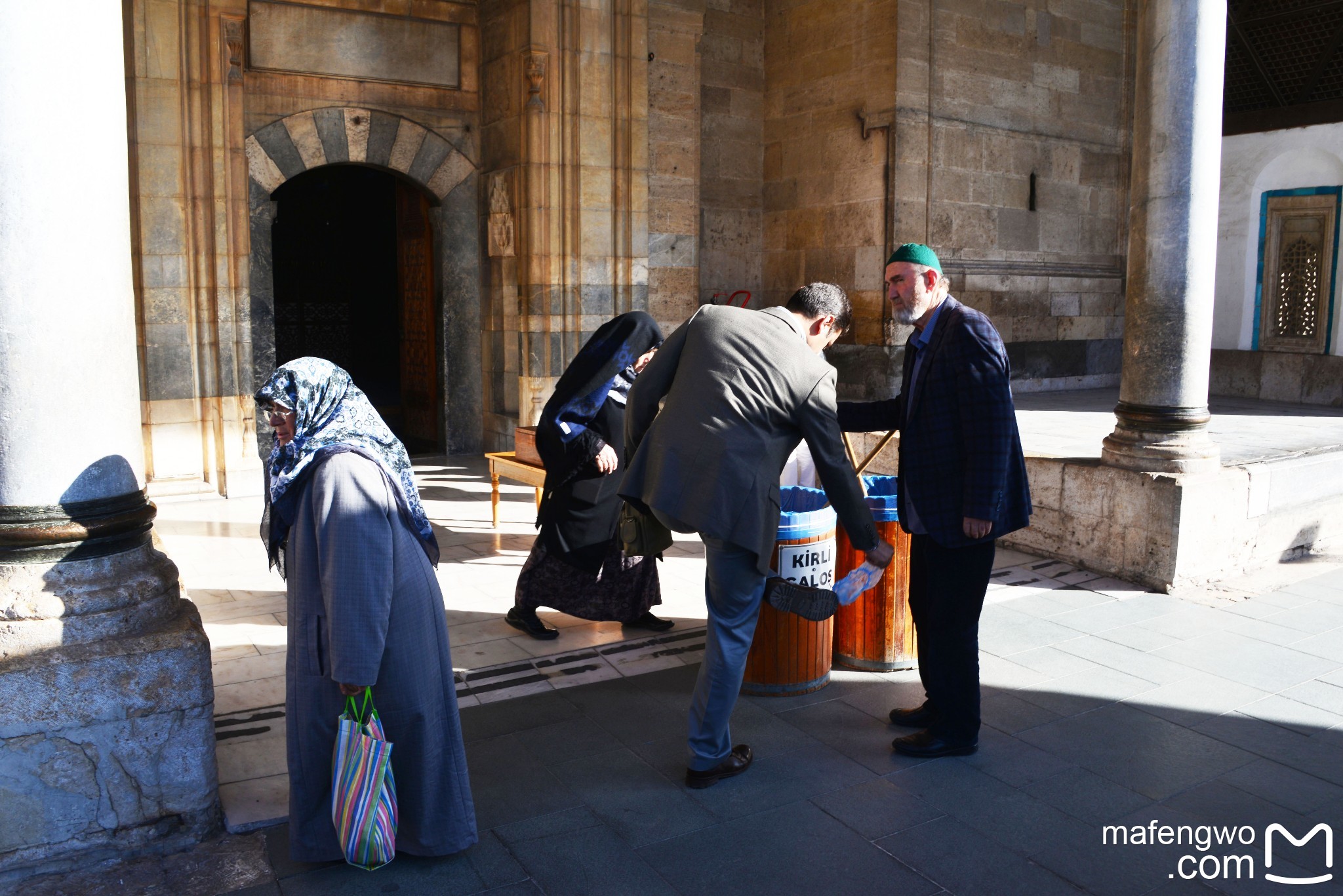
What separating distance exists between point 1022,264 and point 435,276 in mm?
6319

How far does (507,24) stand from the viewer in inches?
369

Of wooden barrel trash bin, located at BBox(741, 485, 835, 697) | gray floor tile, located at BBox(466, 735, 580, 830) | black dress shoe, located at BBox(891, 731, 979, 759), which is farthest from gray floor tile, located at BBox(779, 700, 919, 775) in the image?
gray floor tile, located at BBox(466, 735, 580, 830)

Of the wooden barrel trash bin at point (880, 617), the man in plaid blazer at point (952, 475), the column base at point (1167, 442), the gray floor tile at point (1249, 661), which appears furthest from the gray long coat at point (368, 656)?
the column base at point (1167, 442)

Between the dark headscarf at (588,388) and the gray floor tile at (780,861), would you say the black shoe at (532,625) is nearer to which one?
the dark headscarf at (588,388)

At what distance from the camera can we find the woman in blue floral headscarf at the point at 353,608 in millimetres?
2818

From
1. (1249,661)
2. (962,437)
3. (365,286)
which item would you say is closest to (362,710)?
(962,437)

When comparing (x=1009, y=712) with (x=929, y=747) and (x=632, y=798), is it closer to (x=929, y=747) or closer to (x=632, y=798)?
(x=929, y=747)

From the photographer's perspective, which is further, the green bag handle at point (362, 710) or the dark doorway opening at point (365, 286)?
the dark doorway opening at point (365, 286)

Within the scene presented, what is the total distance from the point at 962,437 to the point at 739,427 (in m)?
0.83

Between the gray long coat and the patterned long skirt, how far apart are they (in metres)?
1.93

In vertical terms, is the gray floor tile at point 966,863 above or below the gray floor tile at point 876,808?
below

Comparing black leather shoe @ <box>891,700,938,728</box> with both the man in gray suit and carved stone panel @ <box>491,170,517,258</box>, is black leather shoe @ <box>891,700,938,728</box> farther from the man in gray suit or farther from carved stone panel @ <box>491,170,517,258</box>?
carved stone panel @ <box>491,170,517,258</box>

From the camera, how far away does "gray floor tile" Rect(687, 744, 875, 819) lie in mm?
3508

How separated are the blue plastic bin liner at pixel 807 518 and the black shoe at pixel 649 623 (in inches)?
41.3
